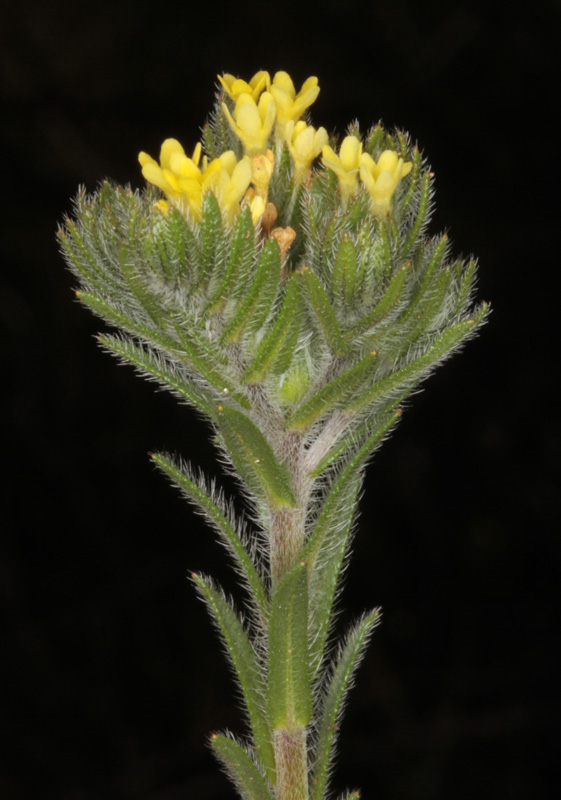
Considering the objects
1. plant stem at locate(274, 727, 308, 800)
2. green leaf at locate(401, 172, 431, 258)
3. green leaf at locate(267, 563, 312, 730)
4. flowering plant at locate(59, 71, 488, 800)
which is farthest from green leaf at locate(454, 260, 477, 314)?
plant stem at locate(274, 727, 308, 800)

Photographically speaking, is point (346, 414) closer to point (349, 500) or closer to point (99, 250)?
point (349, 500)

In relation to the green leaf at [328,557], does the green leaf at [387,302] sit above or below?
above

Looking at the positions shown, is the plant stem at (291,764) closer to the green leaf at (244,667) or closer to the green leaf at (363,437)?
the green leaf at (244,667)

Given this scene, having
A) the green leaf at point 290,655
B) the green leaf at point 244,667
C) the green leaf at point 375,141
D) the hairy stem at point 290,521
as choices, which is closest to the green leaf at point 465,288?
the green leaf at point 375,141

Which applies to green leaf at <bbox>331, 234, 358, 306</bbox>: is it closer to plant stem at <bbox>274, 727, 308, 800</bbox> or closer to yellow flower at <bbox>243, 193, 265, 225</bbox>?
yellow flower at <bbox>243, 193, 265, 225</bbox>

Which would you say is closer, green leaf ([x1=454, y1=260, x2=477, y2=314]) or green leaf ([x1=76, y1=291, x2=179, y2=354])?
green leaf ([x1=76, y1=291, x2=179, y2=354])

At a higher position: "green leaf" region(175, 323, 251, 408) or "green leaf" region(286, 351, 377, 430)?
"green leaf" region(175, 323, 251, 408)

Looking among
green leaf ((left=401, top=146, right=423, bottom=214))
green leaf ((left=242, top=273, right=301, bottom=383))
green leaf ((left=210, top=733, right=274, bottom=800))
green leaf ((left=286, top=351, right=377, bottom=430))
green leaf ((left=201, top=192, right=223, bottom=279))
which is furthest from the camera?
green leaf ((left=210, top=733, right=274, bottom=800))

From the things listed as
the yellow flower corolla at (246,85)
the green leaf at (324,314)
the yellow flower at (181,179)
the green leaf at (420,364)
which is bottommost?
the green leaf at (420,364)
